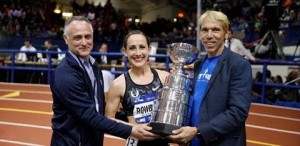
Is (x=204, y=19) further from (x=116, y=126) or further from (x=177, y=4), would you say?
(x=177, y=4)

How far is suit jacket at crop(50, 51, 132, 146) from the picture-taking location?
7.08ft

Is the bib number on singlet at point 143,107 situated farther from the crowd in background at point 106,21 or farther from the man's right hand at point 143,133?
the crowd in background at point 106,21

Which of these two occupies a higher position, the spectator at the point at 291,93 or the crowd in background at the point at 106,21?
the crowd in background at the point at 106,21

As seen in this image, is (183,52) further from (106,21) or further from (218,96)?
(106,21)

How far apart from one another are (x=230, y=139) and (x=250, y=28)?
604 inches

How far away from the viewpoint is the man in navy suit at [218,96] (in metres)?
2.10

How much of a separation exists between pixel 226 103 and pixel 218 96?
0.06 metres

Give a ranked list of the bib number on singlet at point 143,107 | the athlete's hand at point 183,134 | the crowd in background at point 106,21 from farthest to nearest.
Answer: the crowd in background at point 106,21 < the bib number on singlet at point 143,107 < the athlete's hand at point 183,134

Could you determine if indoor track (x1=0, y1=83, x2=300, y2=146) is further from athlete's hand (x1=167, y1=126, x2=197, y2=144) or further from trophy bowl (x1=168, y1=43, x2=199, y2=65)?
athlete's hand (x1=167, y1=126, x2=197, y2=144)

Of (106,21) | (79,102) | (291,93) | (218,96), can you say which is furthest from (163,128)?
(106,21)

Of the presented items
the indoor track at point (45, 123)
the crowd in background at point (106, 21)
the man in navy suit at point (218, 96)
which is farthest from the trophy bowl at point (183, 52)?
the crowd in background at point (106, 21)

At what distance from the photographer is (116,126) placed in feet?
7.24

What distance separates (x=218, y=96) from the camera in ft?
7.08

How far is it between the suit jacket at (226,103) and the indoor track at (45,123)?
3216mm
